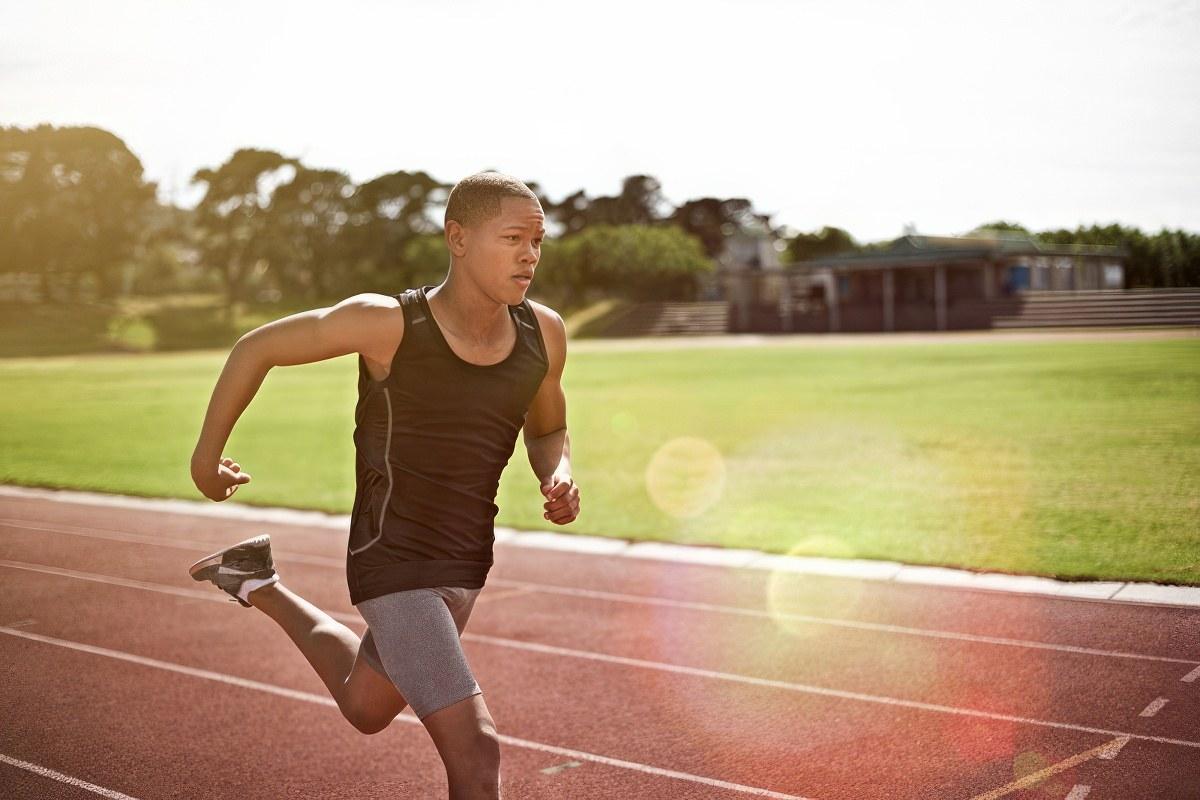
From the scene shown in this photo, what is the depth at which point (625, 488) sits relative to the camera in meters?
13.8

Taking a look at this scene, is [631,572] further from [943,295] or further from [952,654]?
[943,295]

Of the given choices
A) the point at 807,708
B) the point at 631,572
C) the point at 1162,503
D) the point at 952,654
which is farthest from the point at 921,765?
the point at 1162,503

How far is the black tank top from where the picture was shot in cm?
344

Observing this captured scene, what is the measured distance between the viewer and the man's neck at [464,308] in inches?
138

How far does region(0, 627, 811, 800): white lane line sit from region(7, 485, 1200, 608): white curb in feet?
13.1

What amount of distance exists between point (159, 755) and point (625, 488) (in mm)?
8708

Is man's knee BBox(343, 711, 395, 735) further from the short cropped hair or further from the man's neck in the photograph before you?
the short cropped hair

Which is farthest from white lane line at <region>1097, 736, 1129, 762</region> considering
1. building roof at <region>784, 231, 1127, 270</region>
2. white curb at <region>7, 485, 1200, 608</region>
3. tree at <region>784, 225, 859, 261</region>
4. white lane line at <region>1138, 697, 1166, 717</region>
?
tree at <region>784, 225, 859, 261</region>

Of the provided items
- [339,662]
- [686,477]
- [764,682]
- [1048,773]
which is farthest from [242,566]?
[686,477]

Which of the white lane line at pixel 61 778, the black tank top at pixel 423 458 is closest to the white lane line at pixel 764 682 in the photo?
the white lane line at pixel 61 778

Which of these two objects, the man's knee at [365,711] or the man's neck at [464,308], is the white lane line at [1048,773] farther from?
the man's neck at [464,308]

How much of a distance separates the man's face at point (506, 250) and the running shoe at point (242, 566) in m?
1.36

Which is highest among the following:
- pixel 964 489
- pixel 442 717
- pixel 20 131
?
pixel 20 131

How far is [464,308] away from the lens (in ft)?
11.6
